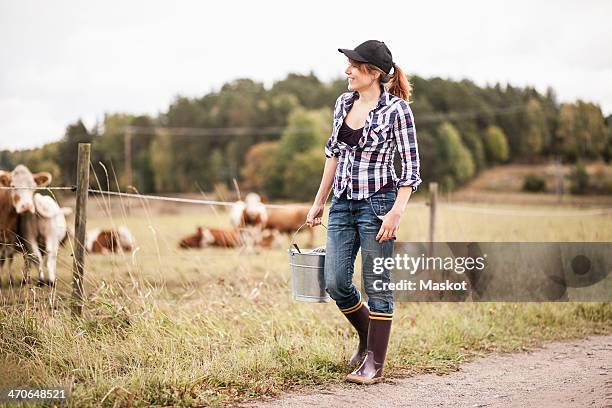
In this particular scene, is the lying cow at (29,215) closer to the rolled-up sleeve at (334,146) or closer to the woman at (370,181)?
the rolled-up sleeve at (334,146)

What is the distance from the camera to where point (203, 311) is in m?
5.14

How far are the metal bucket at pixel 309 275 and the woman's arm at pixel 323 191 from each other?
0.65 ft

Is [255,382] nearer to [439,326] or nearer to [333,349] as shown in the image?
[333,349]

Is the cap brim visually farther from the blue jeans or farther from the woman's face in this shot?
the blue jeans

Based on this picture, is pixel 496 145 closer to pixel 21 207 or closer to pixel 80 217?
pixel 21 207

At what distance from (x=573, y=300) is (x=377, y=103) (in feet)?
12.8

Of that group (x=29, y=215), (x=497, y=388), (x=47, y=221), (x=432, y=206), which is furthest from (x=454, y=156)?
(x=497, y=388)

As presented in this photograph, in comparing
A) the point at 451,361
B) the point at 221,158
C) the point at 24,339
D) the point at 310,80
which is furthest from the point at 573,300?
the point at 310,80

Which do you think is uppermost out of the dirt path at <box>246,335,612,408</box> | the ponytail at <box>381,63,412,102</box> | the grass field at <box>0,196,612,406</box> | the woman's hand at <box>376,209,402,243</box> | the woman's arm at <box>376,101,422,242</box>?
the ponytail at <box>381,63,412,102</box>

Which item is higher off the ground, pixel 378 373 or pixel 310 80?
pixel 310 80

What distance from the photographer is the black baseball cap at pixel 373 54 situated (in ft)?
12.7

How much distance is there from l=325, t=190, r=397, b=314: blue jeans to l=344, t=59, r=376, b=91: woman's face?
65 centimetres

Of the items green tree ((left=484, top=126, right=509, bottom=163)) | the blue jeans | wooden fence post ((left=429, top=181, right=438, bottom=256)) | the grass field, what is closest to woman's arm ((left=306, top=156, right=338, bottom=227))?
the blue jeans

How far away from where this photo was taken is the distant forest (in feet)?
147
